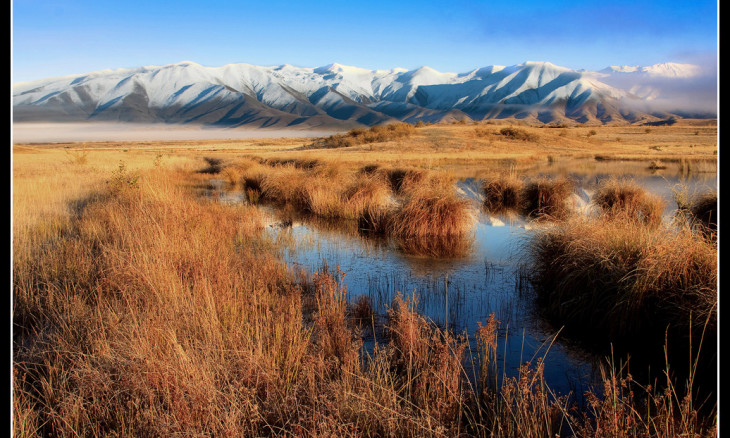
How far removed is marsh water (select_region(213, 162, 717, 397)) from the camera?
5301 millimetres

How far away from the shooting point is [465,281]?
26.5ft

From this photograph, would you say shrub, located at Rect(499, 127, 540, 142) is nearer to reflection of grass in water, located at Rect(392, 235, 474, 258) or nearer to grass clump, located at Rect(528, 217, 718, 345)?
reflection of grass in water, located at Rect(392, 235, 474, 258)

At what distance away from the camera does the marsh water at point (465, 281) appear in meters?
5.30

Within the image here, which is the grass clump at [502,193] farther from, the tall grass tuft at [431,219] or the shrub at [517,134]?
the shrub at [517,134]

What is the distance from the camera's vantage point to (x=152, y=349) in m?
3.96

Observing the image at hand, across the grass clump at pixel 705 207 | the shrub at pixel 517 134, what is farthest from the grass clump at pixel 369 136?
the grass clump at pixel 705 207

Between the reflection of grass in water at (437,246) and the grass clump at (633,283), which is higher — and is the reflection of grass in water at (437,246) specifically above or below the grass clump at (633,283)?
below

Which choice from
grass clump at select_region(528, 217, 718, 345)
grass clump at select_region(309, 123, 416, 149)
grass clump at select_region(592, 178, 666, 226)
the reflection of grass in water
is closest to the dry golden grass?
grass clump at select_region(309, 123, 416, 149)

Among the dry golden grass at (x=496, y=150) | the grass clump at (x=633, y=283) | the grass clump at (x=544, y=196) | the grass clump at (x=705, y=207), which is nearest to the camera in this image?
the grass clump at (x=633, y=283)

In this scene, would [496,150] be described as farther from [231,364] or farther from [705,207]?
[231,364]
